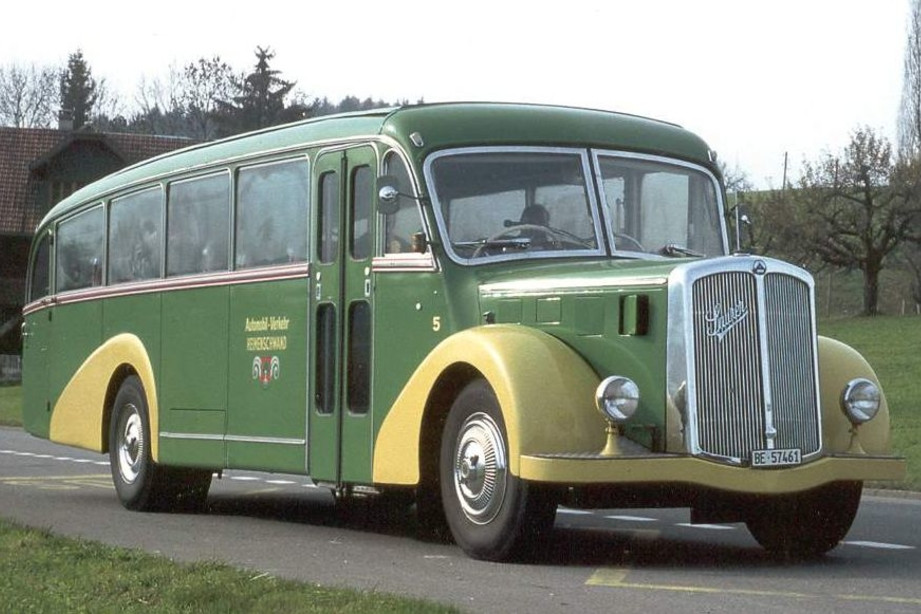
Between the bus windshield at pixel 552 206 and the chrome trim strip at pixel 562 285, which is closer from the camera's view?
the chrome trim strip at pixel 562 285

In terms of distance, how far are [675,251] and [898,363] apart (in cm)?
3372

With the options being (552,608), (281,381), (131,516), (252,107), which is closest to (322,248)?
(281,381)

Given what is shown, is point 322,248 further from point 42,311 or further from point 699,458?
point 42,311

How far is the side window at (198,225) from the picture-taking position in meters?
15.5

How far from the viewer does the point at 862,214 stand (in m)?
73.7

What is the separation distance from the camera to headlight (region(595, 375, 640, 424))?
10.6 metres

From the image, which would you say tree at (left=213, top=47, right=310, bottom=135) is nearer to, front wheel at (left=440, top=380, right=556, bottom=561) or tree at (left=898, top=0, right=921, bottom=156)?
tree at (left=898, top=0, right=921, bottom=156)

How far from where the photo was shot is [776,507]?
1205 centimetres

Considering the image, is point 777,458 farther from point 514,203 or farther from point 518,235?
point 514,203

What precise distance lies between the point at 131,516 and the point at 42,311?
458 centimetres

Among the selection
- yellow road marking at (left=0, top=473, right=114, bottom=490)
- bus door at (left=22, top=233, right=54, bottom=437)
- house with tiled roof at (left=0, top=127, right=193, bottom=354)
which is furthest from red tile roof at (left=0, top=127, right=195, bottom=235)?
bus door at (left=22, top=233, right=54, bottom=437)

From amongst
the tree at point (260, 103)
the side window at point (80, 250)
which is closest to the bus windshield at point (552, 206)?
the side window at point (80, 250)

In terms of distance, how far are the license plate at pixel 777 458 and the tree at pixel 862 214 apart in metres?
60.6

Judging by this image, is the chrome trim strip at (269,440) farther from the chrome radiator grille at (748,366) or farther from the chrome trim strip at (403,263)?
the chrome radiator grille at (748,366)
